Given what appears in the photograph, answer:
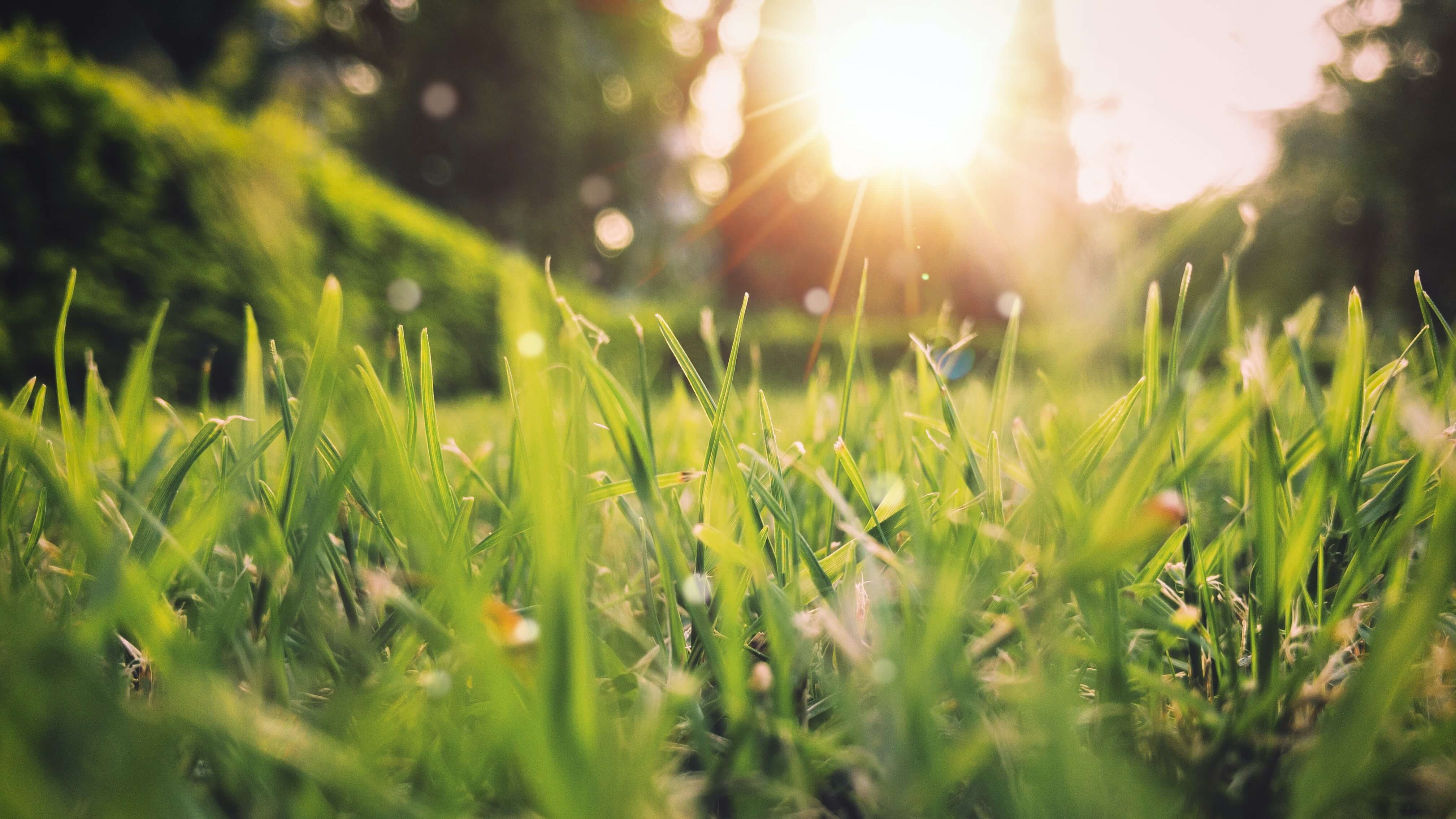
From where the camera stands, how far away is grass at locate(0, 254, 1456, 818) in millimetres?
212

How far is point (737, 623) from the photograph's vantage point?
1.01 feet

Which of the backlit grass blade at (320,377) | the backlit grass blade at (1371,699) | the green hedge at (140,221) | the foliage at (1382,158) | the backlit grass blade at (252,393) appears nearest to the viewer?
the backlit grass blade at (1371,699)

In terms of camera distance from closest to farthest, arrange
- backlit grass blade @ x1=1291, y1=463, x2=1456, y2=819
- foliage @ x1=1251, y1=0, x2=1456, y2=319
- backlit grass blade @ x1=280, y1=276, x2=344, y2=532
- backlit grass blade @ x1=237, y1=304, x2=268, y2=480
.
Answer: backlit grass blade @ x1=1291, y1=463, x2=1456, y2=819, backlit grass blade @ x1=280, y1=276, x2=344, y2=532, backlit grass blade @ x1=237, y1=304, x2=268, y2=480, foliage @ x1=1251, y1=0, x2=1456, y2=319

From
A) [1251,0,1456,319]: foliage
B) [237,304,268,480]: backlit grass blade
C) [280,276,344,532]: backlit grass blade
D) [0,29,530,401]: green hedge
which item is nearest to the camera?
[280,276,344,532]: backlit grass blade

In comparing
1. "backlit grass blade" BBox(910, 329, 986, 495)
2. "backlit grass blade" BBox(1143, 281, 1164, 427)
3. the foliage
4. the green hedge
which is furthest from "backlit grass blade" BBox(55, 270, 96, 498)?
the foliage

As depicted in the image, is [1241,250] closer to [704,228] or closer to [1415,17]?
[1415,17]

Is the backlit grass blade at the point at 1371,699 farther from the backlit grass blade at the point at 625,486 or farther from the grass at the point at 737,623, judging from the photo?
the backlit grass blade at the point at 625,486

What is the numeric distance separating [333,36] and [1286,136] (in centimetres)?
2346

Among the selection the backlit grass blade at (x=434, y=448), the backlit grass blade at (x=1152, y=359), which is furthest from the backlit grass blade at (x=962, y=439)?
the backlit grass blade at (x=434, y=448)

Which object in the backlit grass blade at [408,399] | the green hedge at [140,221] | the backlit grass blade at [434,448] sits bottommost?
the backlit grass blade at [434,448]

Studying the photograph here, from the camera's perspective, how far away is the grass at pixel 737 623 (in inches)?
8.4

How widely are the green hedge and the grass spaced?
168cm

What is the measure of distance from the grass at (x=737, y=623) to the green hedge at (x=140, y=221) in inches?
66.2

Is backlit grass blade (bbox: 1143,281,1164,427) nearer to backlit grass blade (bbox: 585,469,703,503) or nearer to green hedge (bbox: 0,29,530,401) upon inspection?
backlit grass blade (bbox: 585,469,703,503)
